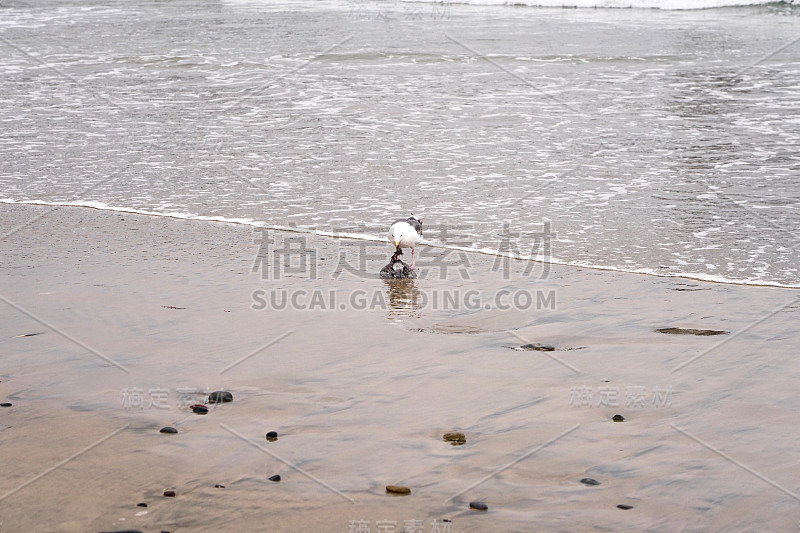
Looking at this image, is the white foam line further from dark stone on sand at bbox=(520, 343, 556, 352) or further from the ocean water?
dark stone on sand at bbox=(520, 343, 556, 352)

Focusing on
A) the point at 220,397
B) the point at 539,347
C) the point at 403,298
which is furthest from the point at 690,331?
the point at 220,397

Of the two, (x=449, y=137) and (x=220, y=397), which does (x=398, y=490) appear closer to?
(x=220, y=397)

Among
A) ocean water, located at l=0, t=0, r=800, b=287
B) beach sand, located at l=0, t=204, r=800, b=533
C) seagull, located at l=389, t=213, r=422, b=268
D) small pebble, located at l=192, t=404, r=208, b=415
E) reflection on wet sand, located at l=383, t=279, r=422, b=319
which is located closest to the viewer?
beach sand, located at l=0, t=204, r=800, b=533

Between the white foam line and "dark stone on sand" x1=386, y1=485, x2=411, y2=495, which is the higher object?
the white foam line

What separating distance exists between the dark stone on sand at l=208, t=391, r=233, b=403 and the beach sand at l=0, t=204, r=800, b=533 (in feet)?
0.18

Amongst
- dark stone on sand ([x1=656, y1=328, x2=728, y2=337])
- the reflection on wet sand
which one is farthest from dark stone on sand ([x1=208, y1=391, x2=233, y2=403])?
dark stone on sand ([x1=656, y1=328, x2=728, y2=337])

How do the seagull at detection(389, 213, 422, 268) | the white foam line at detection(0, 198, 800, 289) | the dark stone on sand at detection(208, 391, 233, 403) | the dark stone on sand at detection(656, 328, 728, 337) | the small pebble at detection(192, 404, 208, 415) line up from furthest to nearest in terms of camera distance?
the white foam line at detection(0, 198, 800, 289)
the seagull at detection(389, 213, 422, 268)
the dark stone on sand at detection(656, 328, 728, 337)
the dark stone on sand at detection(208, 391, 233, 403)
the small pebble at detection(192, 404, 208, 415)

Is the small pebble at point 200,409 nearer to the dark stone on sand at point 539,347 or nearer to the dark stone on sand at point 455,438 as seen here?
the dark stone on sand at point 455,438

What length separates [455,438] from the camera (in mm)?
3566

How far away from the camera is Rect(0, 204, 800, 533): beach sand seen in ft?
10.1

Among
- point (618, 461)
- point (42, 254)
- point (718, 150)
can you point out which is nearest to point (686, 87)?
point (718, 150)

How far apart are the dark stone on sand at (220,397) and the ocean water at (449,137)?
10.2 feet

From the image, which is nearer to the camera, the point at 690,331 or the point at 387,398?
the point at 387,398

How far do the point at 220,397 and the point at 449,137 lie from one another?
6790 millimetres
